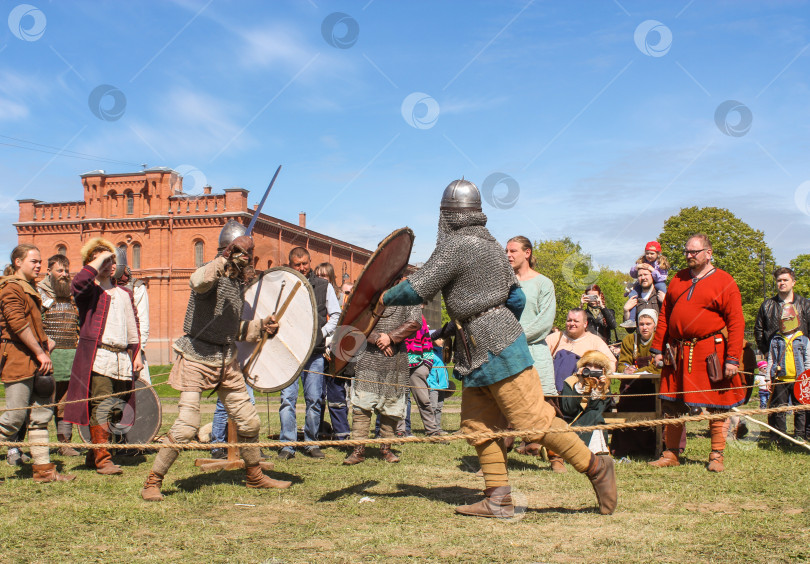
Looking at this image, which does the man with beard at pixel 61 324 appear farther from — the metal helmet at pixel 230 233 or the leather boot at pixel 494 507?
the leather boot at pixel 494 507

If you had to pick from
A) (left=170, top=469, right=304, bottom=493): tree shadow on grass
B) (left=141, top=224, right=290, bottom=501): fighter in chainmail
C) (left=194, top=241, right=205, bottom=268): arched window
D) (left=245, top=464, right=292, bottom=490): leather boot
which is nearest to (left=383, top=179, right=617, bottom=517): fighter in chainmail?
(left=141, top=224, right=290, bottom=501): fighter in chainmail

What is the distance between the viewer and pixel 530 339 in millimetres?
5879

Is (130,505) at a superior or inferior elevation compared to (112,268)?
inferior

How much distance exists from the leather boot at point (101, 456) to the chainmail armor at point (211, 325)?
4.84 ft

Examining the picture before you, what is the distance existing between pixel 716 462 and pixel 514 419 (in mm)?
2383

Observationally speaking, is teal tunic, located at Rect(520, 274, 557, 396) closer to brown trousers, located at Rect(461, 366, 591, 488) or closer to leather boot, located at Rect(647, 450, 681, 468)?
leather boot, located at Rect(647, 450, 681, 468)

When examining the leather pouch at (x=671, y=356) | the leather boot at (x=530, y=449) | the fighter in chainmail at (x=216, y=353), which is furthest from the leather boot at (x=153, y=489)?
the leather pouch at (x=671, y=356)

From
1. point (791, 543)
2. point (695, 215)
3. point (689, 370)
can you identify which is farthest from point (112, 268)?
point (695, 215)

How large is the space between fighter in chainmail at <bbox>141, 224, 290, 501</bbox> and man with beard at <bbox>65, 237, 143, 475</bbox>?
3.66 ft

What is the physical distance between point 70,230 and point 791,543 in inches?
2020

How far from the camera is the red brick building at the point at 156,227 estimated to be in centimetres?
4416

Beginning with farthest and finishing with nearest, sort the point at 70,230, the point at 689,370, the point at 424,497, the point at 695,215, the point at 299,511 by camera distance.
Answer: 1. the point at 70,230
2. the point at 695,215
3. the point at 689,370
4. the point at 424,497
5. the point at 299,511

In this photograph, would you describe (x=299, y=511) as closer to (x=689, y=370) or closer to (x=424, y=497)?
(x=424, y=497)

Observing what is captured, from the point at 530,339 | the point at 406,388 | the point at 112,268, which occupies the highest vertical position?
the point at 112,268
